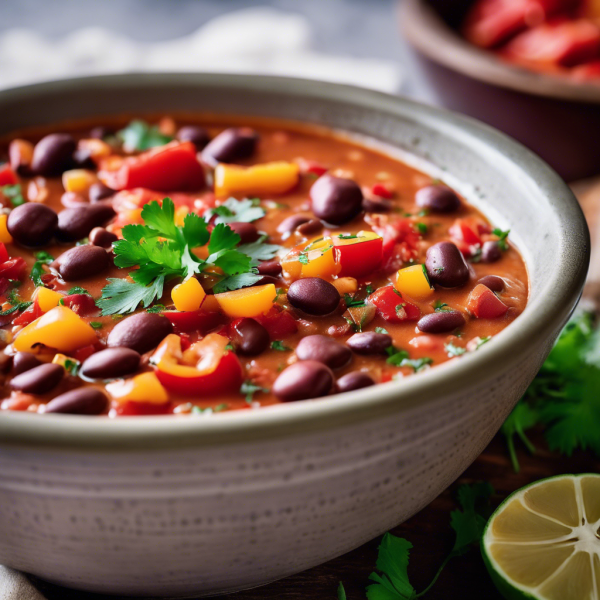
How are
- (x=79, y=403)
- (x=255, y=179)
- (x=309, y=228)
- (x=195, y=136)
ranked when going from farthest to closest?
(x=195, y=136) < (x=255, y=179) < (x=309, y=228) < (x=79, y=403)

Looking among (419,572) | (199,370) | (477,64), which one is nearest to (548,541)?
(419,572)

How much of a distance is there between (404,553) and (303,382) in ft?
1.88

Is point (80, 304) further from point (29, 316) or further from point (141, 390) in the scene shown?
point (141, 390)

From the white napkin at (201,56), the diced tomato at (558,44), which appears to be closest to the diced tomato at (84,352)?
the white napkin at (201,56)

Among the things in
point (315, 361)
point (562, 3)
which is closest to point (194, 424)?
point (315, 361)

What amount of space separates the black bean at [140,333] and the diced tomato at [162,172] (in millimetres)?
984

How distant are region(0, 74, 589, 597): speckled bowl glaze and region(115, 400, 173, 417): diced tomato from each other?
329mm

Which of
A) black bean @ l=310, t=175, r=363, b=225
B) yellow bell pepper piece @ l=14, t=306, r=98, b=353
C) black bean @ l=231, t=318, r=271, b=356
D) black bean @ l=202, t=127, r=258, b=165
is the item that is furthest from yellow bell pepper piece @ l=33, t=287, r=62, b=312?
black bean @ l=202, t=127, r=258, b=165

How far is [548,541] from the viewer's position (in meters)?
2.06

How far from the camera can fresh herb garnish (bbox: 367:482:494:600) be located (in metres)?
2.04

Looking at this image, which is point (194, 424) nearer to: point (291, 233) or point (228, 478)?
point (228, 478)

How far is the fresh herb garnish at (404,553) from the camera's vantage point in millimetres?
2039

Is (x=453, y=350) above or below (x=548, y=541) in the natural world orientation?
above

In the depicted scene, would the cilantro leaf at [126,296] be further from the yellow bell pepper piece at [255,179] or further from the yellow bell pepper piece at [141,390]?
the yellow bell pepper piece at [255,179]
